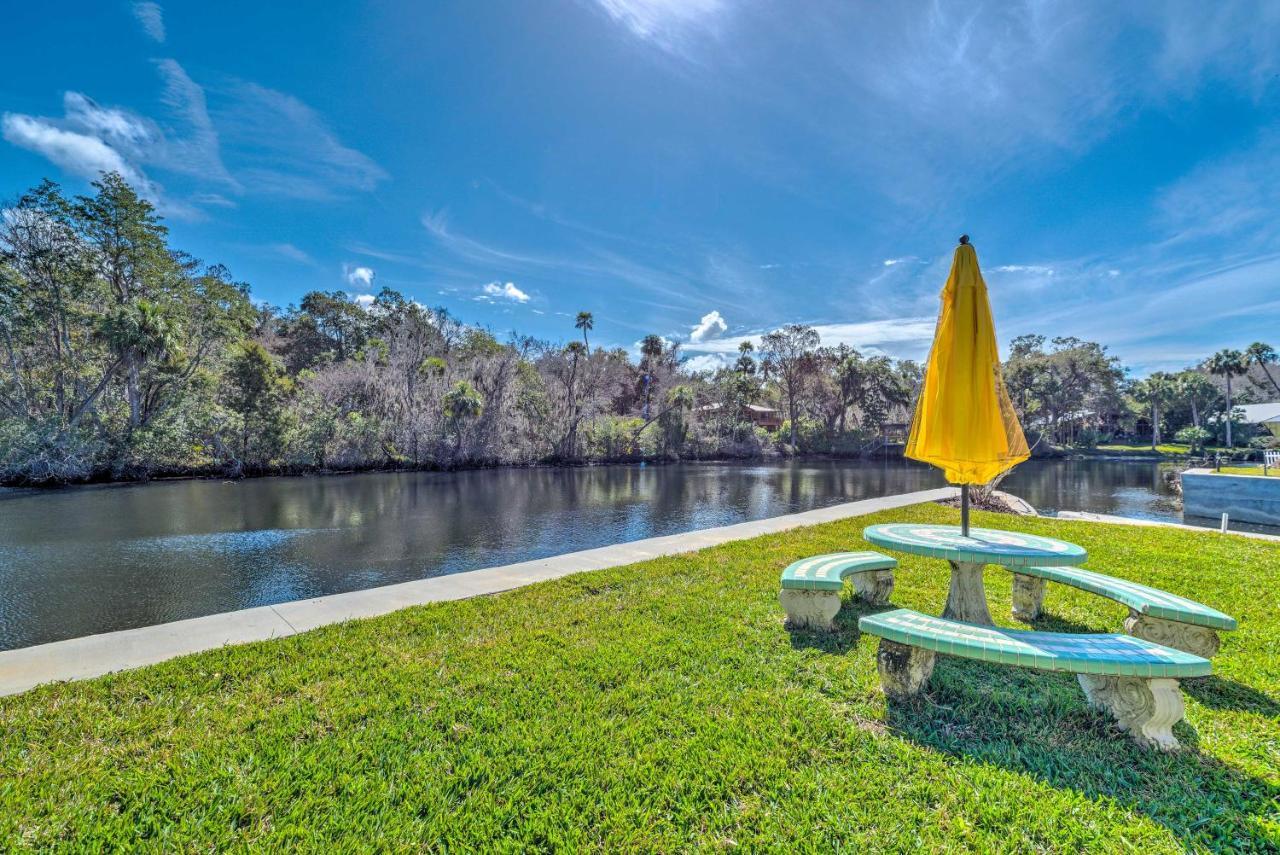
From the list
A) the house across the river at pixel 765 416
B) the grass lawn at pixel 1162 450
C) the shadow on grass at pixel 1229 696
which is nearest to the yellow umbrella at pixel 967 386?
the shadow on grass at pixel 1229 696

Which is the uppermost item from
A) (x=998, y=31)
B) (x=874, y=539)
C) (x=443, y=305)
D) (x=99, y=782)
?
(x=443, y=305)

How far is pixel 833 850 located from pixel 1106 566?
5.87 m

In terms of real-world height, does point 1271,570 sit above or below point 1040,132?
below

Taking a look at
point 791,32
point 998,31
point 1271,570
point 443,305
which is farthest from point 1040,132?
point 443,305

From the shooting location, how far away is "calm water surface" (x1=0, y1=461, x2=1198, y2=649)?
6500 mm

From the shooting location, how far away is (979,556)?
3.25 metres

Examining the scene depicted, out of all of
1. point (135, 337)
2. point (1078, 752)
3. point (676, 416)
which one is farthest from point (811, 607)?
point (676, 416)

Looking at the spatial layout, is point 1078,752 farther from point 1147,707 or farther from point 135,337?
point 135,337

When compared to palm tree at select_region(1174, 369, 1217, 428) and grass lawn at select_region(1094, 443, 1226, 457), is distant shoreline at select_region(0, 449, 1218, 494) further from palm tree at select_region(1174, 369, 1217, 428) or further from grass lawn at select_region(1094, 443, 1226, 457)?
palm tree at select_region(1174, 369, 1217, 428)

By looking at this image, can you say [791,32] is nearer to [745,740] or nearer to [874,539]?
[874,539]

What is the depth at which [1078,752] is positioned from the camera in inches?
93.8

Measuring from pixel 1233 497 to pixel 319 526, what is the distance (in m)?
24.4

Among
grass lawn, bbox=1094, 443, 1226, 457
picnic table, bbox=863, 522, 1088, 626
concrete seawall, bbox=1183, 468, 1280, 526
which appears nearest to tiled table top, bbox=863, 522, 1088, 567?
picnic table, bbox=863, 522, 1088, 626

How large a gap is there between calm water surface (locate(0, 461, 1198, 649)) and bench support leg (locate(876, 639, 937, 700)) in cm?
660
